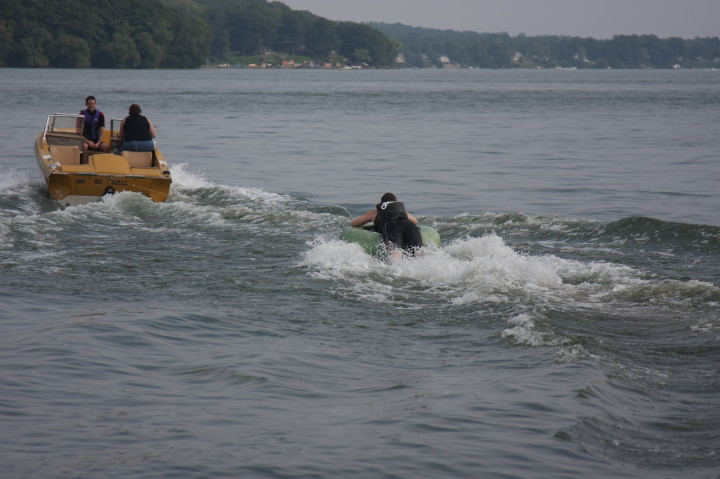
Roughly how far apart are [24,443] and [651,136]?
32.3m

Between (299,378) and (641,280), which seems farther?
(641,280)

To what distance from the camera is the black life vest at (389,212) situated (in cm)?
1243

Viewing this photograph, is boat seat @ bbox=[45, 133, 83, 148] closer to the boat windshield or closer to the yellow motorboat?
the boat windshield

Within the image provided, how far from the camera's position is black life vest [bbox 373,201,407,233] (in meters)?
12.4

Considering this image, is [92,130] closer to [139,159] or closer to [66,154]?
[66,154]

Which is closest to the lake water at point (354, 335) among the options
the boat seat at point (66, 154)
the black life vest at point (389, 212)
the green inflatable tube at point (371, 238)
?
the green inflatable tube at point (371, 238)

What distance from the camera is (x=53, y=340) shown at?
8.70 metres

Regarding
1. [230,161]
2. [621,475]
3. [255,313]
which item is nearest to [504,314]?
[255,313]

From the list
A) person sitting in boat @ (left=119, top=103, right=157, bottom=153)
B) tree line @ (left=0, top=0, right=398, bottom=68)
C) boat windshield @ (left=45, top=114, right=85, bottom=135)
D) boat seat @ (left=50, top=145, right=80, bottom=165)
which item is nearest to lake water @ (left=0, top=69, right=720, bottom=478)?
boat seat @ (left=50, top=145, right=80, bottom=165)

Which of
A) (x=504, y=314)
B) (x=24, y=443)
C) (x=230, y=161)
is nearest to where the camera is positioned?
(x=24, y=443)

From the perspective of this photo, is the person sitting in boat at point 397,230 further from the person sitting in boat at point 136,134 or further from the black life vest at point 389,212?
the person sitting in boat at point 136,134

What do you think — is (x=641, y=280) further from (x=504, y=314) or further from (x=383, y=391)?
(x=383, y=391)

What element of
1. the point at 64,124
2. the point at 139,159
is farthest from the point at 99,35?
the point at 139,159

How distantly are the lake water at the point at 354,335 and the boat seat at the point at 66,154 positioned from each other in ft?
3.18
